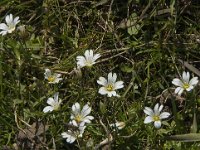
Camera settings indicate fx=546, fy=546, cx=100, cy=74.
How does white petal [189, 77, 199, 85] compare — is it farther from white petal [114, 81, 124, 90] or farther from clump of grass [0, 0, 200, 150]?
white petal [114, 81, 124, 90]

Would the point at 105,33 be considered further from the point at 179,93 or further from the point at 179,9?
the point at 179,93

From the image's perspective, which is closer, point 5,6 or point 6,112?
point 6,112

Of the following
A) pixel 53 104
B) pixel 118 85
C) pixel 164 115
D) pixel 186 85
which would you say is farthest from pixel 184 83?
pixel 53 104

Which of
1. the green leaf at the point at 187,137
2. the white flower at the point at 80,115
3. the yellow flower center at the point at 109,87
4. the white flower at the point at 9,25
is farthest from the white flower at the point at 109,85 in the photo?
the white flower at the point at 9,25

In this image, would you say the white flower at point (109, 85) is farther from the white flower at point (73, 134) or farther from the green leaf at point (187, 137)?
the green leaf at point (187, 137)

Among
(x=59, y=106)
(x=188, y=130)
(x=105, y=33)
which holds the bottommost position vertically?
(x=188, y=130)

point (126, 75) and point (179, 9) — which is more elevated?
point (179, 9)

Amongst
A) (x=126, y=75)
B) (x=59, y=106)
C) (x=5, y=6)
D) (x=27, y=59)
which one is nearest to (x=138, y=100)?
(x=126, y=75)
